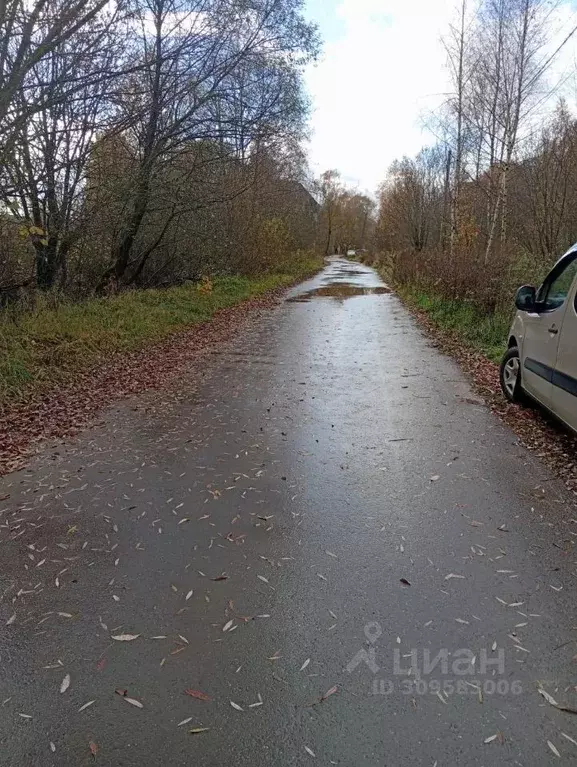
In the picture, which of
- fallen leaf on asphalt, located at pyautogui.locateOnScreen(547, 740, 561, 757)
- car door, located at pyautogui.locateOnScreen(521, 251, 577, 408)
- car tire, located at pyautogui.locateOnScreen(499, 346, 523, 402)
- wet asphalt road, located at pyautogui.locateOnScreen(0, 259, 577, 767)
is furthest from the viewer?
car tire, located at pyautogui.locateOnScreen(499, 346, 523, 402)

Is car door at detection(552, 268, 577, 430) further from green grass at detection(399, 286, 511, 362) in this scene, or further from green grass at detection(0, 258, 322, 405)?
green grass at detection(0, 258, 322, 405)

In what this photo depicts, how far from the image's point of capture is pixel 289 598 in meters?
2.92

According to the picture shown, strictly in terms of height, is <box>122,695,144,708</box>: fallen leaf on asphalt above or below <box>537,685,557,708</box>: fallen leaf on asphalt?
below

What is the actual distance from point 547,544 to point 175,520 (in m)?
2.56

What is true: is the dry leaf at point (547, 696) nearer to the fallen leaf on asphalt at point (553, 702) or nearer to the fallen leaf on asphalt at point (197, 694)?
the fallen leaf on asphalt at point (553, 702)

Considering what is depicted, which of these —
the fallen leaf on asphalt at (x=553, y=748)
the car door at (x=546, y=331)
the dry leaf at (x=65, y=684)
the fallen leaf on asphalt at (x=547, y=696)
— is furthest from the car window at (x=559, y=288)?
the dry leaf at (x=65, y=684)

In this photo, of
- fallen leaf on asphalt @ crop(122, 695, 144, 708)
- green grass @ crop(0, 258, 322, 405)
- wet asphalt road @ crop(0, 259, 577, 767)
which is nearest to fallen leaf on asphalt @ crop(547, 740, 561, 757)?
wet asphalt road @ crop(0, 259, 577, 767)

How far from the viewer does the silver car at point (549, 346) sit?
4.74 metres

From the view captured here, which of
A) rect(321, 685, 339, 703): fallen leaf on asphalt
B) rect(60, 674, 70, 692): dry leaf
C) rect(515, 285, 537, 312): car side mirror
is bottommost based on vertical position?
rect(60, 674, 70, 692): dry leaf

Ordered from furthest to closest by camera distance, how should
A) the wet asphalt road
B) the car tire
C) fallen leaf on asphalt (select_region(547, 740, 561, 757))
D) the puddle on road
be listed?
the puddle on road, the car tire, the wet asphalt road, fallen leaf on asphalt (select_region(547, 740, 561, 757))

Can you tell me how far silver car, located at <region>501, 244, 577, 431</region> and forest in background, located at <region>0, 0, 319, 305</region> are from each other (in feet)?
20.6

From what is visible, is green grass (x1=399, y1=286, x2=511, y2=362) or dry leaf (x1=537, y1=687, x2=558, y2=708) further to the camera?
green grass (x1=399, y1=286, x2=511, y2=362)

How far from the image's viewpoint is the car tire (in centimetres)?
647

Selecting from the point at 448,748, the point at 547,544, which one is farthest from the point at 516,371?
the point at 448,748
